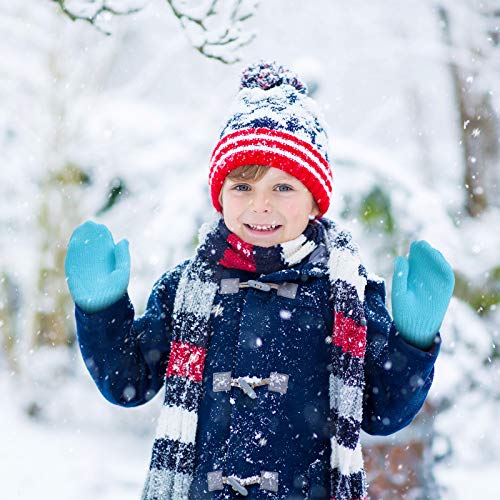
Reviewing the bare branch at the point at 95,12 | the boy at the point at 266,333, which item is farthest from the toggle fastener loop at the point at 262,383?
the bare branch at the point at 95,12

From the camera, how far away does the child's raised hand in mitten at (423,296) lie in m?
1.73

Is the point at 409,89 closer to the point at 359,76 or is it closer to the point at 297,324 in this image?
the point at 359,76

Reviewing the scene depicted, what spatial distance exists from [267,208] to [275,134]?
210 mm

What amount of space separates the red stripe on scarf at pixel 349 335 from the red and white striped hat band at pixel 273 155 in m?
0.39

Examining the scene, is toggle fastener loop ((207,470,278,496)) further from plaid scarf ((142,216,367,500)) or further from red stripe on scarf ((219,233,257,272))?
red stripe on scarf ((219,233,257,272))

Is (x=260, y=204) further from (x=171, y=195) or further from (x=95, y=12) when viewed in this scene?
(x=171, y=195)

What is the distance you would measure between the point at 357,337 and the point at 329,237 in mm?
359

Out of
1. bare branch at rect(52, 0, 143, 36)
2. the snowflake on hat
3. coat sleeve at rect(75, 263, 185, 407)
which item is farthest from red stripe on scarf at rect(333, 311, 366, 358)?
bare branch at rect(52, 0, 143, 36)

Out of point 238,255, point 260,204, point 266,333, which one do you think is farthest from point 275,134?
point 266,333

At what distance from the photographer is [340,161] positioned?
4.49 m

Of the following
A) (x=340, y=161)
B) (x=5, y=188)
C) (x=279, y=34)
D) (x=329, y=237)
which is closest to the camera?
(x=329, y=237)

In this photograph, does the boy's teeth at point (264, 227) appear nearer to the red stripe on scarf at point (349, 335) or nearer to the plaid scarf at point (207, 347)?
the plaid scarf at point (207, 347)

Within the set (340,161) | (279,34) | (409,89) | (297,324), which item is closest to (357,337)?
(297,324)

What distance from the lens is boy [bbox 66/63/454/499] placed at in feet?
5.90
